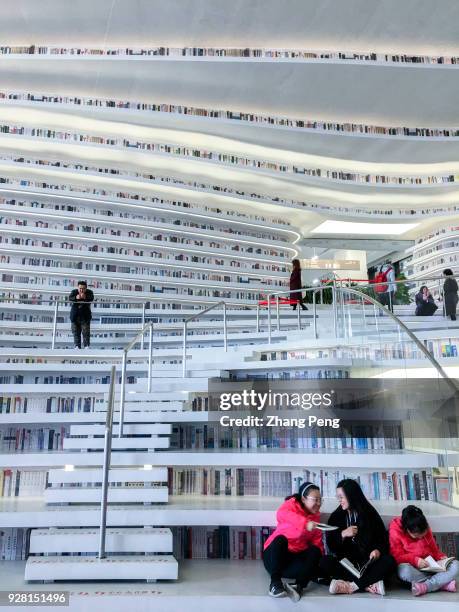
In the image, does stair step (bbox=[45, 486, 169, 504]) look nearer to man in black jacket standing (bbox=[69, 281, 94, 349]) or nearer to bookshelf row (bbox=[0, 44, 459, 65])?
man in black jacket standing (bbox=[69, 281, 94, 349])

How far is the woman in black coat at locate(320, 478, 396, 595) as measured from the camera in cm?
253

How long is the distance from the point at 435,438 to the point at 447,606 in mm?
1176

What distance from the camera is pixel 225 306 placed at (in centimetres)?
620

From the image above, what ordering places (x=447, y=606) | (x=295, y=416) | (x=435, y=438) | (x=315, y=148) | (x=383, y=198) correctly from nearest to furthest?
(x=447, y=606) < (x=435, y=438) < (x=295, y=416) < (x=315, y=148) < (x=383, y=198)

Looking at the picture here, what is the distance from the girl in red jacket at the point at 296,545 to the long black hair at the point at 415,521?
1.50ft

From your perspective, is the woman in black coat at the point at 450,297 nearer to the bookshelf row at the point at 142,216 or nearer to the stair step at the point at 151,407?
the stair step at the point at 151,407

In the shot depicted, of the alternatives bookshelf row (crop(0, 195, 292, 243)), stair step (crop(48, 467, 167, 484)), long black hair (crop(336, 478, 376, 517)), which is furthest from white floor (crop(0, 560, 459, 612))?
bookshelf row (crop(0, 195, 292, 243))

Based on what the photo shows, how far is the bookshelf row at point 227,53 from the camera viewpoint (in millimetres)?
7520

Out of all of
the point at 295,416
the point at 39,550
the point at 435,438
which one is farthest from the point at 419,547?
the point at 39,550

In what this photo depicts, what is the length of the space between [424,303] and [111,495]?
3.60 m

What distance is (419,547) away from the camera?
8.64 feet

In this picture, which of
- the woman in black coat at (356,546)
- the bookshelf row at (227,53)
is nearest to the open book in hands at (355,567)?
the woman in black coat at (356,546)

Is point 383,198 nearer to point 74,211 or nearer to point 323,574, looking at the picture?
point 74,211

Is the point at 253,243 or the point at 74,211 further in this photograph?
the point at 253,243
